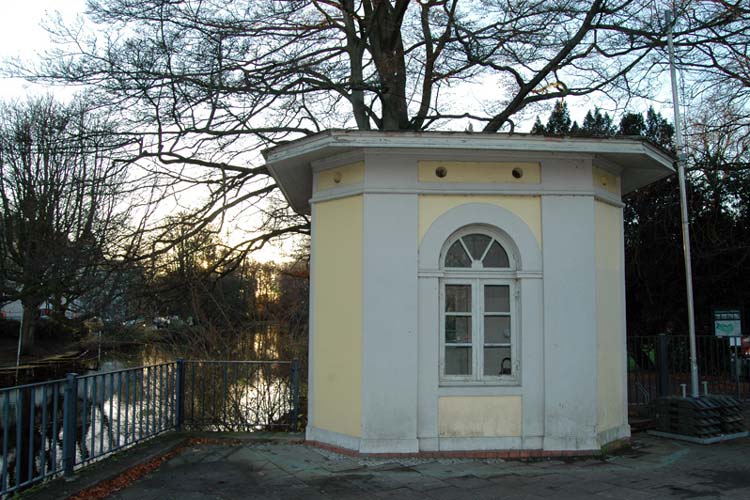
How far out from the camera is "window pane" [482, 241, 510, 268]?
7.87 m

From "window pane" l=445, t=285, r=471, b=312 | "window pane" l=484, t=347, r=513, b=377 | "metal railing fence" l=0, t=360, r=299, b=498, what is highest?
"window pane" l=445, t=285, r=471, b=312

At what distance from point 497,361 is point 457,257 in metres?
1.41

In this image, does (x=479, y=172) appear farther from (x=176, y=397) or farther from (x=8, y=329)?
(x=8, y=329)

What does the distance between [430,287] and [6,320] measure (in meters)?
35.4

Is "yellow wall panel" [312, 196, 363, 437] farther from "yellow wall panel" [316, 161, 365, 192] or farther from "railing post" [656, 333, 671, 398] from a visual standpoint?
"railing post" [656, 333, 671, 398]

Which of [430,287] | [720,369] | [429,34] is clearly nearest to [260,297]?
[429,34]

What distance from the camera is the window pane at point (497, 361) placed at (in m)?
7.70

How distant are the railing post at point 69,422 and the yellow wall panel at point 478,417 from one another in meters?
4.07

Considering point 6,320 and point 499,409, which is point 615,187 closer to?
point 499,409

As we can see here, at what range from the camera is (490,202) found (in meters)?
7.79

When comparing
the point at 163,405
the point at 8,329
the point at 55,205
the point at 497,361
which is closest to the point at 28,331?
the point at 8,329

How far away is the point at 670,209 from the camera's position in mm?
18078

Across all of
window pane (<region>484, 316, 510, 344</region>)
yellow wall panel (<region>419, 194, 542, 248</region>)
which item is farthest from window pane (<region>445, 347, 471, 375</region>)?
yellow wall panel (<region>419, 194, 542, 248</region>)

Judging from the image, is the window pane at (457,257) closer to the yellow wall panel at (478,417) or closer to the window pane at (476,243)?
the window pane at (476,243)
